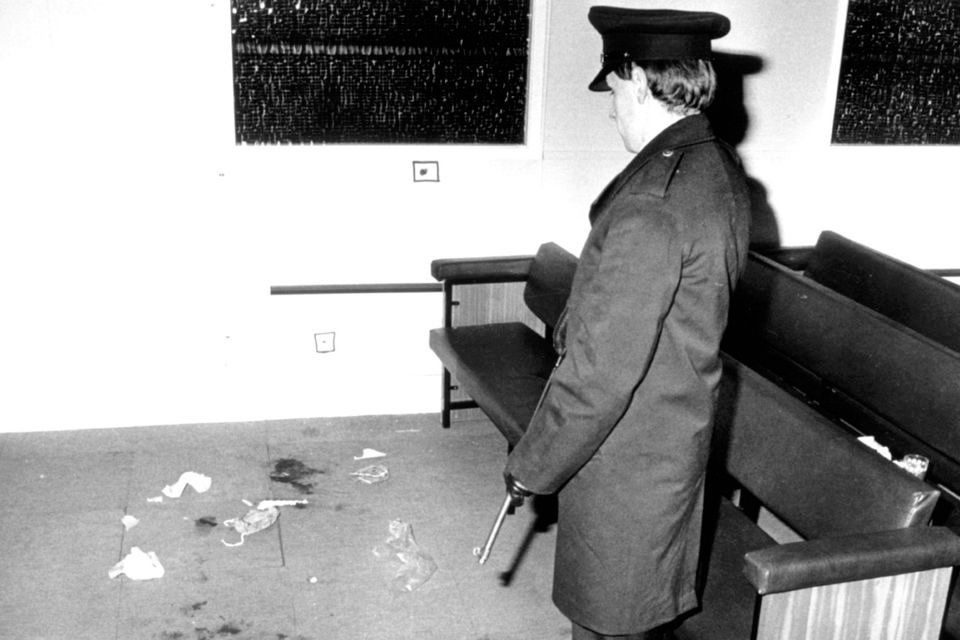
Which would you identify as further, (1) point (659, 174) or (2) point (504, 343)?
(2) point (504, 343)

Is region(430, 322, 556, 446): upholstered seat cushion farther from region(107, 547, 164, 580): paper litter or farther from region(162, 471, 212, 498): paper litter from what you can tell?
region(107, 547, 164, 580): paper litter

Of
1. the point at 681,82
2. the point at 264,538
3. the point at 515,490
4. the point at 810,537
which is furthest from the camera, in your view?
the point at 264,538

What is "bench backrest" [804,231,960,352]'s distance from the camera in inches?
142

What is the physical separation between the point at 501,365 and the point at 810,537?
1.57 m

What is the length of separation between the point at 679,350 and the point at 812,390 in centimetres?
184

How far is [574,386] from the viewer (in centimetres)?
200

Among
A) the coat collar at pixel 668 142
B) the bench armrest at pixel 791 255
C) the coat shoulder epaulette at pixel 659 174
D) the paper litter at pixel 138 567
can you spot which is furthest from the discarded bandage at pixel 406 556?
the bench armrest at pixel 791 255

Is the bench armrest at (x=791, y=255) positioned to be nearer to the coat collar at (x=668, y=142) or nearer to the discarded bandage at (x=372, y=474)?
the discarded bandage at (x=372, y=474)

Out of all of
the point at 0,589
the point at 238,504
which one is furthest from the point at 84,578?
the point at 238,504

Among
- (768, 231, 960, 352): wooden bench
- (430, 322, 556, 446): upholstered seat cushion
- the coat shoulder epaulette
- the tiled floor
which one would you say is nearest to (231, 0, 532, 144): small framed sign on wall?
(430, 322, 556, 446): upholstered seat cushion

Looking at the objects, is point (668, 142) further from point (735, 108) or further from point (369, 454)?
point (735, 108)

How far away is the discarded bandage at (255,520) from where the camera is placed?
11.5 ft

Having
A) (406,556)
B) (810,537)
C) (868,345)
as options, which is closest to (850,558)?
(810,537)

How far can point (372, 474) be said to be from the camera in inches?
156
